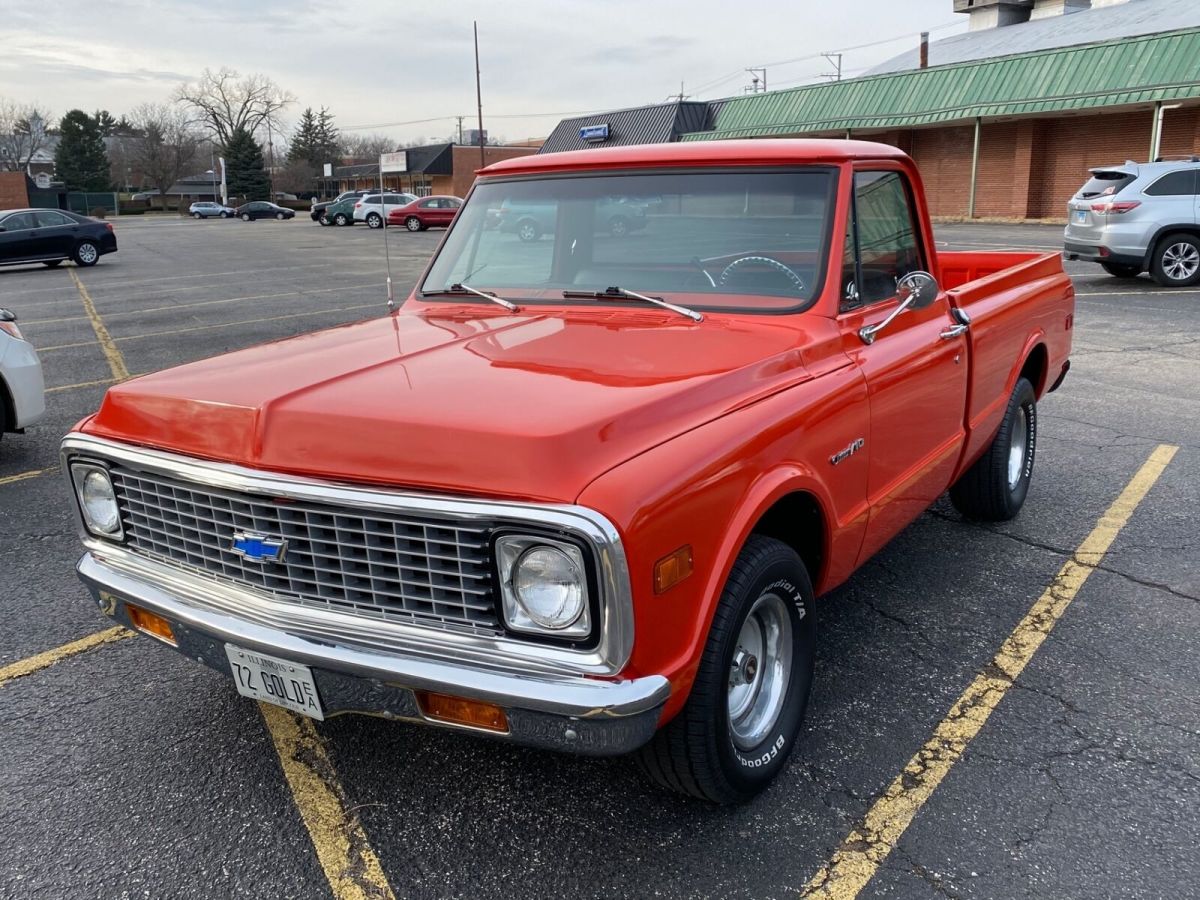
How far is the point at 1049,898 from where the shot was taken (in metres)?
2.39

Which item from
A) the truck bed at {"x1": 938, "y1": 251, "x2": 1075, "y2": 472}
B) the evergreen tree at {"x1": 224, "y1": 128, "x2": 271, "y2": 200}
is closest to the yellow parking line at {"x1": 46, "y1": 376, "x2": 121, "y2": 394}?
the truck bed at {"x1": 938, "y1": 251, "x2": 1075, "y2": 472}

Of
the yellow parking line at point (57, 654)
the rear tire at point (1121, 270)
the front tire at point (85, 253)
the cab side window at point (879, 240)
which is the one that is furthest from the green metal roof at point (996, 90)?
the yellow parking line at point (57, 654)

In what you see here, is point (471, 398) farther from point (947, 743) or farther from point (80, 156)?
point (80, 156)

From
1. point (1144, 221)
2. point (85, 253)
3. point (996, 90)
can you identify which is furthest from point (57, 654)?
point (996, 90)

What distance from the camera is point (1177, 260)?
46.0 feet

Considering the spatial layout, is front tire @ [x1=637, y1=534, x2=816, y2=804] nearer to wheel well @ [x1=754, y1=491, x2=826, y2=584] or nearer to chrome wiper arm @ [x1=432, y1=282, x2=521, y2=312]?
wheel well @ [x1=754, y1=491, x2=826, y2=584]

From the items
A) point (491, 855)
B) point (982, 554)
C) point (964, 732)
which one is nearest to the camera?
point (491, 855)

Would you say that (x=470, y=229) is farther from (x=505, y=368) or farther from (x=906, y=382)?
(x=906, y=382)

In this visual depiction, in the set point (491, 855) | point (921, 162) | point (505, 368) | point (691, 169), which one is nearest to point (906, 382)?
point (691, 169)

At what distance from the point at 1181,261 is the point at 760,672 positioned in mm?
14150

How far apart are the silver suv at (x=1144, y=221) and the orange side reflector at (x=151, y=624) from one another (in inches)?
567

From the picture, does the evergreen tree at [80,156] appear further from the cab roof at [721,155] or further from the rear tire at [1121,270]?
the cab roof at [721,155]

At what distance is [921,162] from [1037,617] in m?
33.7

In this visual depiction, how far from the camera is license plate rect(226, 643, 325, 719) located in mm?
2385
